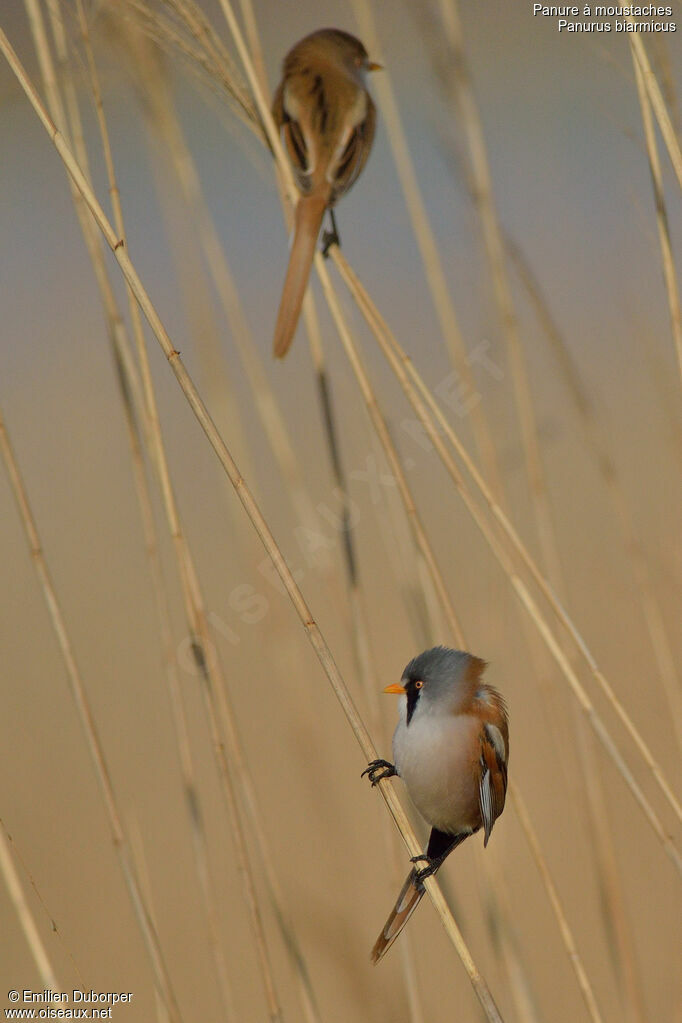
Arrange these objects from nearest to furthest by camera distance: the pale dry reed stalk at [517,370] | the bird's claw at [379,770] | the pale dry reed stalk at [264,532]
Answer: the pale dry reed stalk at [264,532]
the bird's claw at [379,770]
the pale dry reed stalk at [517,370]

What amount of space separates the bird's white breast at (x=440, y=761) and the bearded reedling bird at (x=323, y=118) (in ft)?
2.63

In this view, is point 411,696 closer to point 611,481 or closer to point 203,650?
point 203,650

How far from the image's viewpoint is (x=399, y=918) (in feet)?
4.55

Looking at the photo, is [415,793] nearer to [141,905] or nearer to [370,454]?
[141,905]

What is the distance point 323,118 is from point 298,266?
488mm

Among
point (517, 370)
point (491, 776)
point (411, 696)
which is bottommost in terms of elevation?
point (491, 776)

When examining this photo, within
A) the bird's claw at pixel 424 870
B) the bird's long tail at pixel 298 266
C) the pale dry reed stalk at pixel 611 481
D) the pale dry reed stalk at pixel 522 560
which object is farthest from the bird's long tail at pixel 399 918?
the bird's long tail at pixel 298 266

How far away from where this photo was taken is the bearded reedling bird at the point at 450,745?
1.46 m

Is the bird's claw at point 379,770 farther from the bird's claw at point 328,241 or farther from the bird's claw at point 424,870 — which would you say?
the bird's claw at point 328,241

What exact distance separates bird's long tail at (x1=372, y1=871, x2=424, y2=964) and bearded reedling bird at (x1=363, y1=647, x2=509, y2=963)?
20 mm

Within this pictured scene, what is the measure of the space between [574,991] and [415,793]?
5.53 feet

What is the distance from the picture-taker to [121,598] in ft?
A: 14.2

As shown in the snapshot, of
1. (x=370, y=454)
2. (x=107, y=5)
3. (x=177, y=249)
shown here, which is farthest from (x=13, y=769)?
(x=107, y=5)

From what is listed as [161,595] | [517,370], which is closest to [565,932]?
[161,595]
